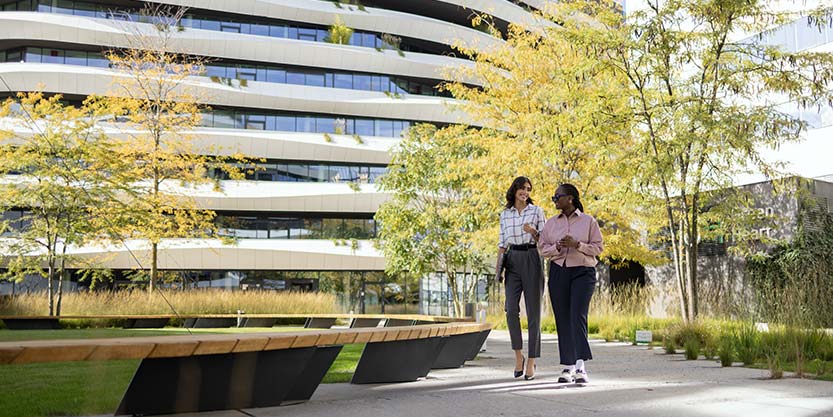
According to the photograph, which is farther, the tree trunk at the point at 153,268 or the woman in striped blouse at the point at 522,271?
the tree trunk at the point at 153,268

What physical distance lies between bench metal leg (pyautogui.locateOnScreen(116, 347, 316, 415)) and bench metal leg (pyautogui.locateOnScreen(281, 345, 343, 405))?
0.22 feet

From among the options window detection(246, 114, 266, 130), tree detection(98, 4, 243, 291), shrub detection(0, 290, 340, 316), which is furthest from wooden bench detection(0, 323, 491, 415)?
window detection(246, 114, 266, 130)

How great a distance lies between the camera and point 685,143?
12.5m

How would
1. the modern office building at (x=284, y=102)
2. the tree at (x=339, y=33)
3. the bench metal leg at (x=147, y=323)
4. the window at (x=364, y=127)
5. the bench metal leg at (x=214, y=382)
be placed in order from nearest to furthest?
the bench metal leg at (x=214, y=382) < the bench metal leg at (x=147, y=323) < the modern office building at (x=284, y=102) < the tree at (x=339, y=33) < the window at (x=364, y=127)

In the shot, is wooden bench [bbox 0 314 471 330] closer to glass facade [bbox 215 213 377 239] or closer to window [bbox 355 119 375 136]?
glass facade [bbox 215 213 377 239]

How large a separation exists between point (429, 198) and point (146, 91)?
Result: 11.9m

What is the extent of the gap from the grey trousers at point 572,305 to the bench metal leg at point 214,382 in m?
2.50

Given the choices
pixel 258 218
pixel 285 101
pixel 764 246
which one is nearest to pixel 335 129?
pixel 285 101

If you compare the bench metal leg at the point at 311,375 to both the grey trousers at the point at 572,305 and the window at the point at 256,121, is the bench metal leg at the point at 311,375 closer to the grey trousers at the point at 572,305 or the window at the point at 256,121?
the grey trousers at the point at 572,305

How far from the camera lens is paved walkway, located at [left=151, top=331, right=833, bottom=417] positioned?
5.25 m

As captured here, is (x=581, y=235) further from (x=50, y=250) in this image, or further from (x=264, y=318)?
(x=264, y=318)

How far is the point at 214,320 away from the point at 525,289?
12955 millimetres

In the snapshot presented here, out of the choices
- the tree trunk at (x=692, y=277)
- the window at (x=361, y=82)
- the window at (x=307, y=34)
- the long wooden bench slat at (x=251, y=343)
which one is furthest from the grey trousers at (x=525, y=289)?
the window at (x=307, y=34)

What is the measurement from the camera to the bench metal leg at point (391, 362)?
6984mm
